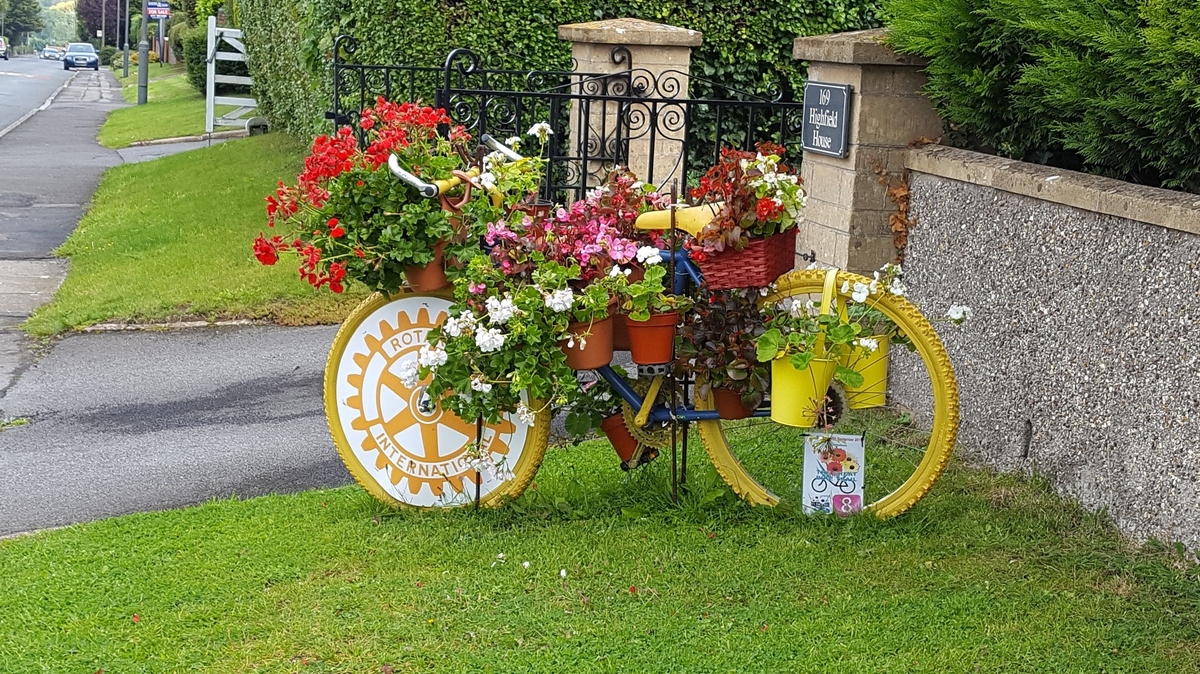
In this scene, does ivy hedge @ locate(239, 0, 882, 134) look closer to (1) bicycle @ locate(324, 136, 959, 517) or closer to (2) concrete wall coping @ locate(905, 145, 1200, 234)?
(2) concrete wall coping @ locate(905, 145, 1200, 234)

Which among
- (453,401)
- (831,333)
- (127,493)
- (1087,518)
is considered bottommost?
(127,493)

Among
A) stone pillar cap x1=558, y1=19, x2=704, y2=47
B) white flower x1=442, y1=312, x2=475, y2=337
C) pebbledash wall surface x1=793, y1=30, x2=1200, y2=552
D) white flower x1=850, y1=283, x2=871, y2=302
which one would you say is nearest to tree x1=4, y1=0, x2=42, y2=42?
stone pillar cap x1=558, y1=19, x2=704, y2=47

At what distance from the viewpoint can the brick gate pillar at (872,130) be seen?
209 inches

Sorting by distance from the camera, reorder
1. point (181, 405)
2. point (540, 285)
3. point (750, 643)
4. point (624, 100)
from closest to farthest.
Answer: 1. point (750, 643)
2. point (540, 285)
3. point (181, 405)
4. point (624, 100)

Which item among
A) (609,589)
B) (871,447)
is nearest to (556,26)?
(871,447)

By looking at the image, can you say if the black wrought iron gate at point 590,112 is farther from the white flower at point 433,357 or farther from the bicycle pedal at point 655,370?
the white flower at point 433,357

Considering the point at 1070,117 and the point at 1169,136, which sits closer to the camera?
the point at 1169,136

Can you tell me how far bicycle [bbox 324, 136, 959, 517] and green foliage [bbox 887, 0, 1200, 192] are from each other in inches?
37.9

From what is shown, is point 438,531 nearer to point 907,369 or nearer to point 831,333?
point 831,333

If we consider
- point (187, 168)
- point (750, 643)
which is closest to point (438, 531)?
point (750, 643)

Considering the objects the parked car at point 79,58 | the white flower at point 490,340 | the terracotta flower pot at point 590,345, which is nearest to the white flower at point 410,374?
the white flower at point 490,340

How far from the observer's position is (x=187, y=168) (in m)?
16.3

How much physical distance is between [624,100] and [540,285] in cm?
347

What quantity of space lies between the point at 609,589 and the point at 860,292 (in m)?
1.21
